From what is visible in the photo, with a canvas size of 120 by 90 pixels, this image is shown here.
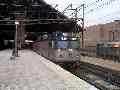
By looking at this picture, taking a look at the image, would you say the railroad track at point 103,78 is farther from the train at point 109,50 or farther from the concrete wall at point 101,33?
the concrete wall at point 101,33

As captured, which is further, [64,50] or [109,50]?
[109,50]

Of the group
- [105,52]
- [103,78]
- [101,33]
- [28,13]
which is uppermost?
[28,13]

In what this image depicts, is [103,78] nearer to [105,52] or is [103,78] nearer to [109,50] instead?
[109,50]

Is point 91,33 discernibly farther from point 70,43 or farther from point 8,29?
point 8,29

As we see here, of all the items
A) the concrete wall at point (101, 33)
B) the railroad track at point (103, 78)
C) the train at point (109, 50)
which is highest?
the concrete wall at point (101, 33)

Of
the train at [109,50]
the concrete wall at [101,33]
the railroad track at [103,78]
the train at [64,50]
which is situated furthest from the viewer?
the concrete wall at [101,33]

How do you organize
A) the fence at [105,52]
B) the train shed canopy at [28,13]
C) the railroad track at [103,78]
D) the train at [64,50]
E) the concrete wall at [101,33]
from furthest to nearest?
1. the train shed canopy at [28,13]
2. the concrete wall at [101,33]
3. the fence at [105,52]
4. the train at [64,50]
5. the railroad track at [103,78]

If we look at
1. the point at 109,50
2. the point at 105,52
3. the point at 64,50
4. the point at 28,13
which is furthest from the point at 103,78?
the point at 28,13

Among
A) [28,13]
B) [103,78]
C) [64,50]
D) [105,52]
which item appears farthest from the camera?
[28,13]

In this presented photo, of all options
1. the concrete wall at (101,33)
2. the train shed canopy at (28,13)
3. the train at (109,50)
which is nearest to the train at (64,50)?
the train at (109,50)

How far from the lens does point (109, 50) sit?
29875 mm

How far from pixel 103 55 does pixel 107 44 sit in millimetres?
2541

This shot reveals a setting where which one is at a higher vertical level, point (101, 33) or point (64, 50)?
point (101, 33)

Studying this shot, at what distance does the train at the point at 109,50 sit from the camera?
1073 inches
